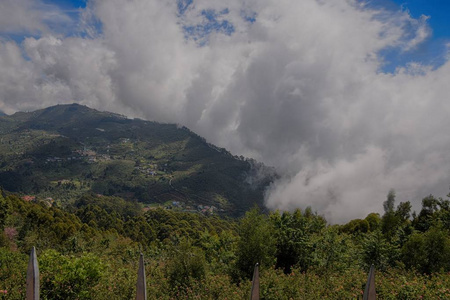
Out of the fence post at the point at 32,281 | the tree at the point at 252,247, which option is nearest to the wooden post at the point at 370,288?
the fence post at the point at 32,281

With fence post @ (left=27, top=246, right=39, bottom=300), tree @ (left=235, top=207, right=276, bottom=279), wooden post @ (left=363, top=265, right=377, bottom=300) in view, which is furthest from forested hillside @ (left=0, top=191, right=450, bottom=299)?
wooden post @ (left=363, top=265, right=377, bottom=300)

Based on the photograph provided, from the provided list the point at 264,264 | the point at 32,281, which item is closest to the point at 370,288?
the point at 32,281

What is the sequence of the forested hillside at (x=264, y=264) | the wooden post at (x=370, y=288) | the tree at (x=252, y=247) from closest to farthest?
the wooden post at (x=370, y=288)
the forested hillside at (x=264, y=264)
the tree at (x=252, y=247)

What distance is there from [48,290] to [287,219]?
726 inches

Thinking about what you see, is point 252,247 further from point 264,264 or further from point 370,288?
point 370,288

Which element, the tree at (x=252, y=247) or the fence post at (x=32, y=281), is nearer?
the fence post at (x=32, y=281)

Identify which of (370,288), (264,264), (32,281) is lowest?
(264,264)

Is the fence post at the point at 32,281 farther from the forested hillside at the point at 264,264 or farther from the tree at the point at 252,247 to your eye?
the tree at the point at 252,247

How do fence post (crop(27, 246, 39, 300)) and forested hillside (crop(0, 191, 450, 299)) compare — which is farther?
forested hillside (crop(0, 191, 450, 299))

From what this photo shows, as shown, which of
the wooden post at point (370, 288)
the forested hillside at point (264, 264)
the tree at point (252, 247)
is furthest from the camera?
the tree at point (252, 247)

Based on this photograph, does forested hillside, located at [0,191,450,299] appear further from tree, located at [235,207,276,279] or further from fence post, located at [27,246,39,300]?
fence post, located at [27,246,39,300]

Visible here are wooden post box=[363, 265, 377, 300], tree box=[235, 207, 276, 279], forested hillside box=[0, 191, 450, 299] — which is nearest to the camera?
wooden post box=[363, 265, 377, 300]

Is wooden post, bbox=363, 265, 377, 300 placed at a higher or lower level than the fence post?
lower

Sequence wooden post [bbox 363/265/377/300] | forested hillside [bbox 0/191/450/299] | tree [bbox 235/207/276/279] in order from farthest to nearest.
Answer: tree [bbox 235/207/276/279] < forested hillside [bbox 0/191/450/299] < wooden post [bbox 363/265/377/300]
